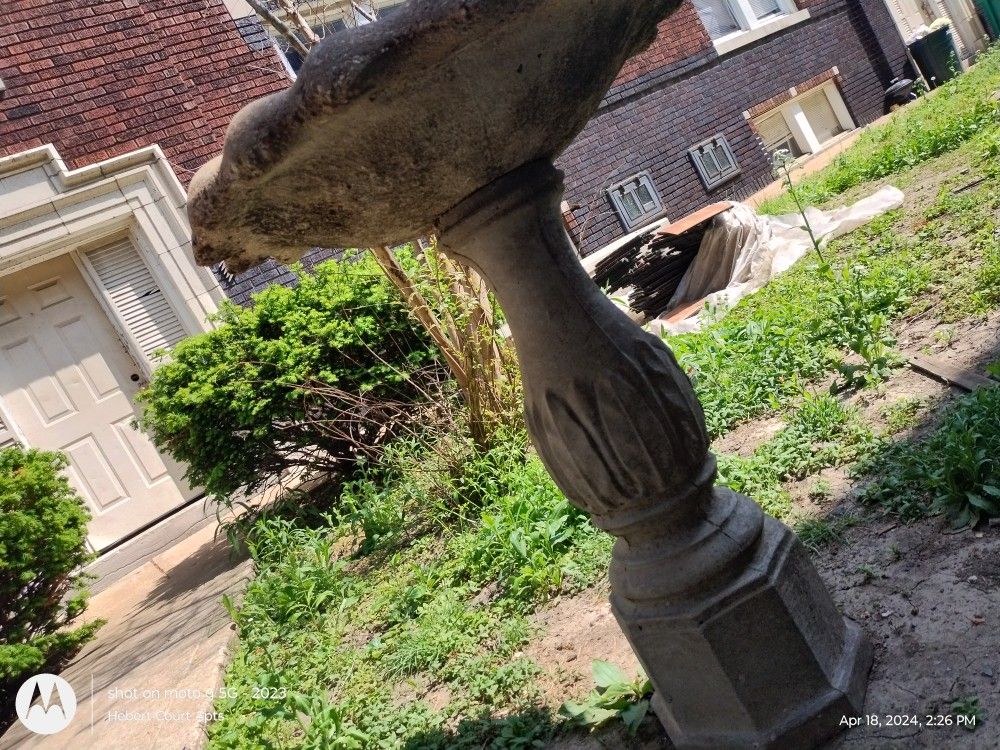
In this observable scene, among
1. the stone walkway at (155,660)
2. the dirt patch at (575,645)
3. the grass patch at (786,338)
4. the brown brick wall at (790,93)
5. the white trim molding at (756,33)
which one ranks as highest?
the white trim molding at (756,33)

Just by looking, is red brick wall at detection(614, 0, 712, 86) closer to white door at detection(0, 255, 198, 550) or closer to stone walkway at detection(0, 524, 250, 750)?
white door at detection(0, 255, 198, 550)

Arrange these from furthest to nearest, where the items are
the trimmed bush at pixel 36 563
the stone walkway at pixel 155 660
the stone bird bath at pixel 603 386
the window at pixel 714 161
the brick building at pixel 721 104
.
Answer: the window at pixel 714 161 → the brick building at pixel 721 104 → the trimmed bush at pixel 36 563 → the stone walkway at pixel 155 660 → the stone bird bath at pixel 603 386

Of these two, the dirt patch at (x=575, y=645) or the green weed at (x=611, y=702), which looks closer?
the green weed at (x=611, y=702)

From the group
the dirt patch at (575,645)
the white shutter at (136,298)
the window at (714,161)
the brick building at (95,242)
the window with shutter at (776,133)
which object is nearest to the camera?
the dirt patch at (575,645)

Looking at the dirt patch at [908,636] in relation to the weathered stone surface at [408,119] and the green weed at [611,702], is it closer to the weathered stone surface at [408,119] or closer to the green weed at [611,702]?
the green weed at [611,702]

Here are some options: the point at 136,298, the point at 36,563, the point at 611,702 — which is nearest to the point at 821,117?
the point at 136,298

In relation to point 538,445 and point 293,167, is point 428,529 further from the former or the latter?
point 293,167

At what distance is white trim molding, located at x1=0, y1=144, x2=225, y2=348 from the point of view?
7008 millimetres

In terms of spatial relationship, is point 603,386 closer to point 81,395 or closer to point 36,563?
point 36,563

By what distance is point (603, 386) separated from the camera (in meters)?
1.80

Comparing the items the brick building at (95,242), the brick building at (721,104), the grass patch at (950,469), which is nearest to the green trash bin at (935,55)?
the brick building at (721,104)

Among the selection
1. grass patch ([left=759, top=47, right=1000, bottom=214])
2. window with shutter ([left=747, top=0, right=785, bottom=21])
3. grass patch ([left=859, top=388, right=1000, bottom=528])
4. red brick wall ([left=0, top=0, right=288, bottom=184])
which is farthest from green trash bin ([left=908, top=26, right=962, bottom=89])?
grass patch ([left=859, top=388, right=1000, bottom=528])

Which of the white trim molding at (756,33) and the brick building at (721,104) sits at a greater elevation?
the white trim molding at (756,33)

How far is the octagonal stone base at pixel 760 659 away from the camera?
1.80 metres
